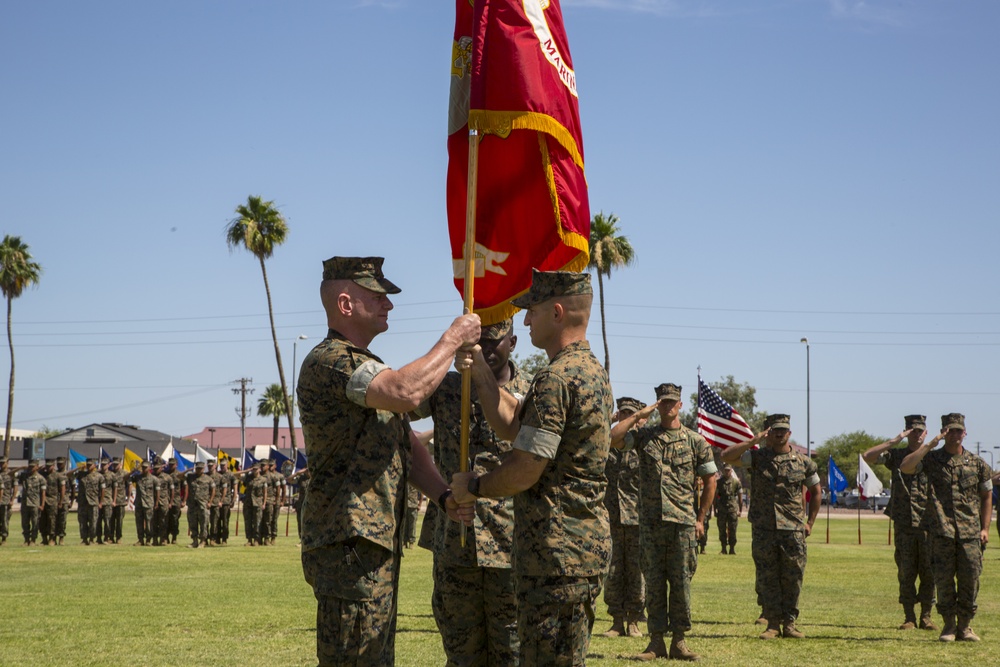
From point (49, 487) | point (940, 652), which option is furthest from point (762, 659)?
point (49, 487)

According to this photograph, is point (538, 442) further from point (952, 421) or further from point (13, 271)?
point (13, 271)

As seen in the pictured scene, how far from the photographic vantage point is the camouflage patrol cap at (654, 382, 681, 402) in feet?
37.1

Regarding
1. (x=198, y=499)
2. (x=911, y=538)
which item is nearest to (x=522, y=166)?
(x=911, y=538)

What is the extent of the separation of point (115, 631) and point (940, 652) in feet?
27.3

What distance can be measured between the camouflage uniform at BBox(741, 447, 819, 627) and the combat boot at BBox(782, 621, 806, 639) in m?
0.02

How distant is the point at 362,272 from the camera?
5.60 meters

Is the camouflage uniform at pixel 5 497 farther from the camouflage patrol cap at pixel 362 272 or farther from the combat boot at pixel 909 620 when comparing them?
the camouflage patrol cap at pixel 362 272

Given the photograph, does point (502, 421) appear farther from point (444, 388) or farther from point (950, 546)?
point (950, 546)

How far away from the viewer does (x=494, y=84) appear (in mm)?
6750

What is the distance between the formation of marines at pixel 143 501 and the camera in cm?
3000

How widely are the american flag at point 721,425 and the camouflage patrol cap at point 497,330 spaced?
29.4 feet

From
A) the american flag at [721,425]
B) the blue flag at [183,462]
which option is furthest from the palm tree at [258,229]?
the american flag at [721,425]

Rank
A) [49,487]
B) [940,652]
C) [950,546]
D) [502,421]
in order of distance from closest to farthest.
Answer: [502,421] < [940,652] < [950,546] < [49,487]

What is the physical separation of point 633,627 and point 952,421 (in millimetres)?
4302
